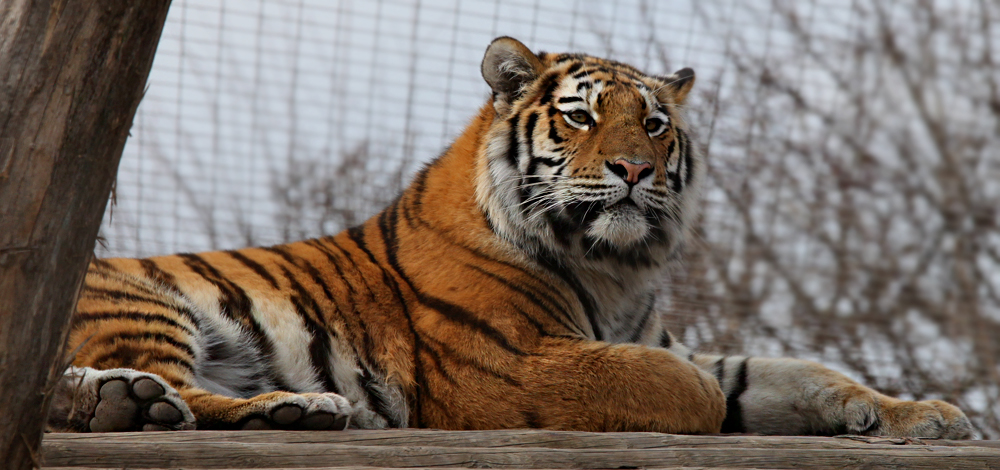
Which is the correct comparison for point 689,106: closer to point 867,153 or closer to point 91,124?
point 91,124

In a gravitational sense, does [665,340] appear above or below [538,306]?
below

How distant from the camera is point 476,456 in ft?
4.32

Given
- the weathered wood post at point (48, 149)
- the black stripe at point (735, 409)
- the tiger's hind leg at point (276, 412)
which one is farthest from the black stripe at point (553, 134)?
the weathered wood post at point (48, 149)

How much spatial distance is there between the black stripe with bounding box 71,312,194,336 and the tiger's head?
2.22ft

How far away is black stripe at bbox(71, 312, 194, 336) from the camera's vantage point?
1662mm

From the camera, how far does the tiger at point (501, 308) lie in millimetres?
1662

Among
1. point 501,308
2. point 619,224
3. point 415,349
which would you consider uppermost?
point 619,224

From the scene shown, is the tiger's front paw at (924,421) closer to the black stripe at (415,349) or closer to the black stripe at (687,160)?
the black stripe at (687,160)

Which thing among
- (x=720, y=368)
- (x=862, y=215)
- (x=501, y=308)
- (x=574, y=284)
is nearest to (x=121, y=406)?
(x=501, y=308)

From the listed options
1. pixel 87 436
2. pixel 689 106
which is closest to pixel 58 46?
pixel 87 436

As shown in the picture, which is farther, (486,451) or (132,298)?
(132,298)

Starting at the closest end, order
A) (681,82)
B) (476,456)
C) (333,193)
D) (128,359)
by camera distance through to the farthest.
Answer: (476,456) → (128,359) → (681,82) → (333,193)

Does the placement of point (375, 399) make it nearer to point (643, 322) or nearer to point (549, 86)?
point (643, 322)

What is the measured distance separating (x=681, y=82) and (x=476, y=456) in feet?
4.00
